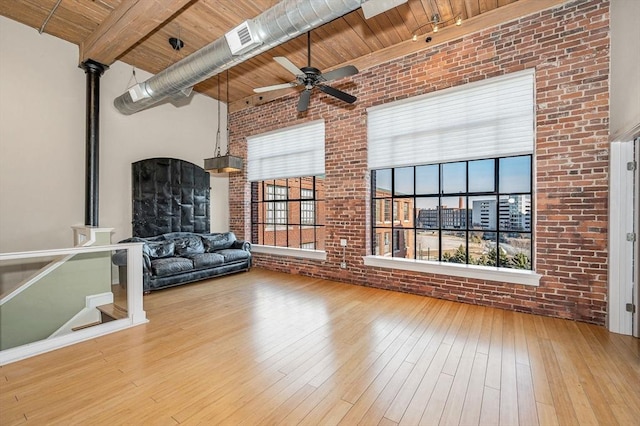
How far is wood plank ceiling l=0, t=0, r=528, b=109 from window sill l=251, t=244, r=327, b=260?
3565 mm

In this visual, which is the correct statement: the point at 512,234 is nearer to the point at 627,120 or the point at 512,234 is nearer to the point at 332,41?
the point at 627,120

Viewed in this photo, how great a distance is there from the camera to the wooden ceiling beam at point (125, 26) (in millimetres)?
3357

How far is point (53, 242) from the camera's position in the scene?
4559 millimetres

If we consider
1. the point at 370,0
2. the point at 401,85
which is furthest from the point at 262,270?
the point at 370,0

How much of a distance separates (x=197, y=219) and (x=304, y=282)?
9.71 ft

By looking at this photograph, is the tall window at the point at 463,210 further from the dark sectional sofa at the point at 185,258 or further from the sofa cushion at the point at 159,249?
the sofa cushion at the point at 159,249

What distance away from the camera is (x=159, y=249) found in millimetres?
5055

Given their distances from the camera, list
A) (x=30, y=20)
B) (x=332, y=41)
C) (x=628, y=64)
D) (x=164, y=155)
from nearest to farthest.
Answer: (x=628, y=64)
(x=30, y=20)
(x=332, y=41)
(x=164, y=155)

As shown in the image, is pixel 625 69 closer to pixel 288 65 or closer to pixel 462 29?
pixel 462 29

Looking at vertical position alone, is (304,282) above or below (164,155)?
below

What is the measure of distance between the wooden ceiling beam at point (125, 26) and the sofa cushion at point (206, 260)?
3.55m

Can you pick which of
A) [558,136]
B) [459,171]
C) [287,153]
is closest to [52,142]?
[287,153]

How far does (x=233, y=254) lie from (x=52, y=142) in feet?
11.5

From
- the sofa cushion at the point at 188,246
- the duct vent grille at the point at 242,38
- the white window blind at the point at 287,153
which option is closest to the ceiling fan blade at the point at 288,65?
the duct vent grille at the point at 242,38
